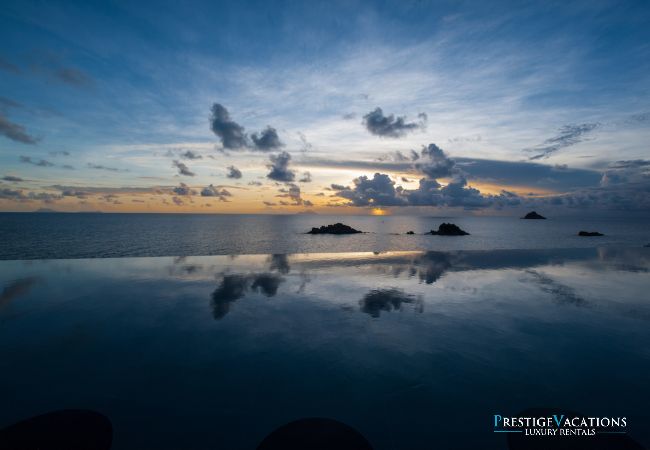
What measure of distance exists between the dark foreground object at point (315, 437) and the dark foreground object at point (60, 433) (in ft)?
13.2

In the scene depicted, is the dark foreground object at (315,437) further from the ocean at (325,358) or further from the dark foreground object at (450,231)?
the dark foreground object at (450,231)

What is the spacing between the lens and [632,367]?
10.8 m

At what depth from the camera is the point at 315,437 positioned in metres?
7.34

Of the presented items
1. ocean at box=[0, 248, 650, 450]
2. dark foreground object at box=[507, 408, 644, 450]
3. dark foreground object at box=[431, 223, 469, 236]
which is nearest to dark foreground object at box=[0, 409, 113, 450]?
ocean at box=[0, 248, 650, 450]

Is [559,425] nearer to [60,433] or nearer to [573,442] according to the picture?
[573,442]

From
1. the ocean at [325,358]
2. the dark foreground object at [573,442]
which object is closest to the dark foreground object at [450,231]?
the ocean at [325,358]

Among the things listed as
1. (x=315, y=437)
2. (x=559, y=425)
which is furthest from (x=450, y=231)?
(x=315, y=437)

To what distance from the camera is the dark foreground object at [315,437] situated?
709 cm

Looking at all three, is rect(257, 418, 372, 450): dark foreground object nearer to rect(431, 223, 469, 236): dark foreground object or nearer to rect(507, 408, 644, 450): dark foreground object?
rect(507, 408, 644, 450): dark foreground object

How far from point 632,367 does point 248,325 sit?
50.2 ft

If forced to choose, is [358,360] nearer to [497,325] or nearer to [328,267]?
[497,325]

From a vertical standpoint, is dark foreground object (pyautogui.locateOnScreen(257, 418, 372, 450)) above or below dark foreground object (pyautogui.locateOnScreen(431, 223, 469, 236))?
above

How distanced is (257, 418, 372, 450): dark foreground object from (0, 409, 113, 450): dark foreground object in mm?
4037

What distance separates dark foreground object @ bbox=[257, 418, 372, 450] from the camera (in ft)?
23.3
